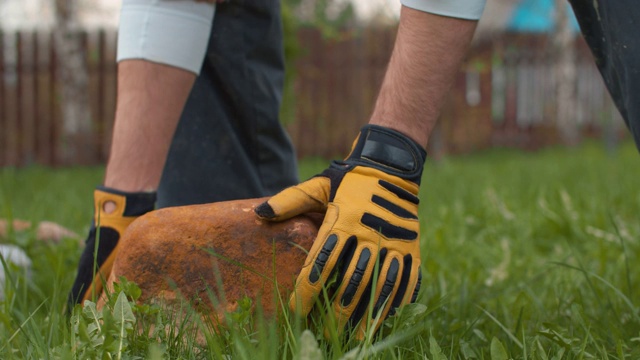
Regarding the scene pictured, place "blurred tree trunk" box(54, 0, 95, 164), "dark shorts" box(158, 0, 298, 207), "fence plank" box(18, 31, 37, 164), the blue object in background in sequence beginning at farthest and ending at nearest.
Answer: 1. the blue object in background
2. "fence plank" box(18, 31, 37, 164)
3. "blurred tree trunk" box(54, 0, 95, 164)
4. "dark shorts" box(158, 0, 298, 207)

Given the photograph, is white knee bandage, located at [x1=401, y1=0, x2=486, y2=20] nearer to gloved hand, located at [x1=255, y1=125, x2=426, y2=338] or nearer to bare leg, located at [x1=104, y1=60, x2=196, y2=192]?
gloved hand, located at [x1=255, y1=125, x2=426, y2=338]

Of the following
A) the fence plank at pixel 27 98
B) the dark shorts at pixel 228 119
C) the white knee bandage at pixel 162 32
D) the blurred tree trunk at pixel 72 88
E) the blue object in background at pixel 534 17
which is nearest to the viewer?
the white knee bandage at pixel 162 32

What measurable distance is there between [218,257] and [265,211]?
13cm

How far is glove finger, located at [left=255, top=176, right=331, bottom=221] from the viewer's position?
4.43 ft

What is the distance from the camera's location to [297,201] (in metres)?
1.36

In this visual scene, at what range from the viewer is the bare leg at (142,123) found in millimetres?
1737

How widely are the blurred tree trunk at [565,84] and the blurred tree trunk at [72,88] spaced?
6.52 meters

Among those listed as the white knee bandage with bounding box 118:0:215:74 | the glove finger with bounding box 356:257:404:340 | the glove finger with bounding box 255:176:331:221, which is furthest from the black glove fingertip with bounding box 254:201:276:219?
the white knee bandage with bounding box 118:0:215:74

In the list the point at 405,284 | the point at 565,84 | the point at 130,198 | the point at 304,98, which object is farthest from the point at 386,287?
the point at 565,84

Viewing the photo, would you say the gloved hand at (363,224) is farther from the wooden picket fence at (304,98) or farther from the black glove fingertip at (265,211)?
the wooden picket fence at (304,98)

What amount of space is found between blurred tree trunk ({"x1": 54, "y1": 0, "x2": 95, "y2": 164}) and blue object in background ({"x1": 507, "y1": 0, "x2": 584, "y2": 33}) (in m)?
6.09

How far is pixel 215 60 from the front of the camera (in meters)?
2.13

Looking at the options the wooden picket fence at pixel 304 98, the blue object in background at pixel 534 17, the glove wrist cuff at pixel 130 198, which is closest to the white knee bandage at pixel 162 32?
the glove wrist cuff at pixel 130 198

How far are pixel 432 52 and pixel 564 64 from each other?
9.70 meters
